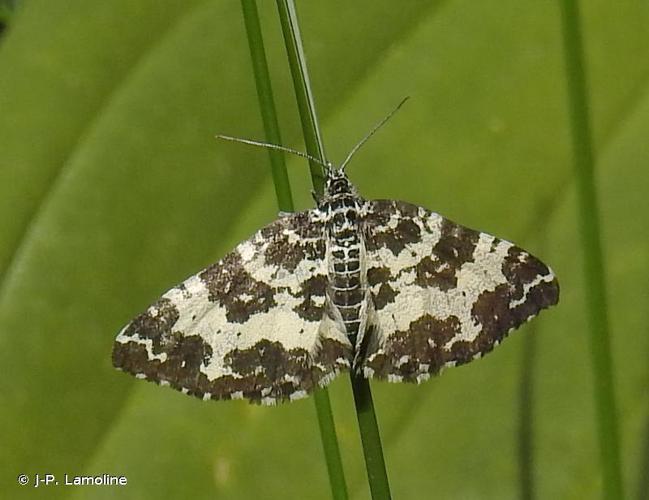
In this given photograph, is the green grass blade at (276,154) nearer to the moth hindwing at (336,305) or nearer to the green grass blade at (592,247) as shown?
the moth hindwing at (336,305)

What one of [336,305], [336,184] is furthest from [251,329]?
[336,184]

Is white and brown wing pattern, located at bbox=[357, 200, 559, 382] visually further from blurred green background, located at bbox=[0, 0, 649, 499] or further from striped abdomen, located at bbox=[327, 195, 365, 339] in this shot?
blurred green background, located at bbox=[0, 0, 649, 499]

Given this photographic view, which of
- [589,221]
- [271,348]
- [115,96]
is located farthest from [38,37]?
[589,221]

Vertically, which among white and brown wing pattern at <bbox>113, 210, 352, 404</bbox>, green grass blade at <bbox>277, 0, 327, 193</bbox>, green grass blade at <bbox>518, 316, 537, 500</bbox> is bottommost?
green grass blade at <bbox>518, 316, 537, 500</bbox>

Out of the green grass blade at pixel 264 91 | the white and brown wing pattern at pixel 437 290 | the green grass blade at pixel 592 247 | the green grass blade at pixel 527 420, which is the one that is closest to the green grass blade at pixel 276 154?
the green grass blade at pixel 264 91

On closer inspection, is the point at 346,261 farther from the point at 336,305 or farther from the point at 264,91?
the point at 264,91

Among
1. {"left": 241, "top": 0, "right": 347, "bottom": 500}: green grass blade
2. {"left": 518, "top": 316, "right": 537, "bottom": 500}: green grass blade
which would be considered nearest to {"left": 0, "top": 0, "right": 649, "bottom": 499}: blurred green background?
{"left": 518, "top": 316, "right": 537, "bottom": 500}: green grass blade
